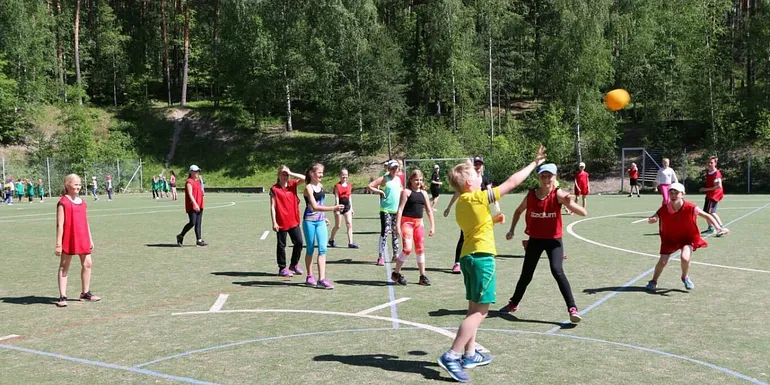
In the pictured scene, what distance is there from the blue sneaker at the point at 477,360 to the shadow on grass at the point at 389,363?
11.3 inches

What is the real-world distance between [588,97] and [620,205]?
22205 millimetres

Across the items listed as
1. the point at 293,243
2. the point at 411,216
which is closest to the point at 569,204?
the point at 411,216

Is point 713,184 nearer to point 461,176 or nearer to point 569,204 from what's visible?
point 569,204

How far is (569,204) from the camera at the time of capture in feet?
24.7

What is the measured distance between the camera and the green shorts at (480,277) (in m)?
6.18

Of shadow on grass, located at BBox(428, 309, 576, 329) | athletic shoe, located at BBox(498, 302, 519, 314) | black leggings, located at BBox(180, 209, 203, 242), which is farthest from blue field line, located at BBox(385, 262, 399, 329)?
black leggings, located at BBox(180, 209, 203, 242)

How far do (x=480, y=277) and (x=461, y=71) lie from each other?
50.3 metres

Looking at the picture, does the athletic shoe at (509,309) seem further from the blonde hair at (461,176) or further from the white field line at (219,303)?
the white field line at (219,303)

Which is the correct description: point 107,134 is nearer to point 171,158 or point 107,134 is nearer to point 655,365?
point 171,158

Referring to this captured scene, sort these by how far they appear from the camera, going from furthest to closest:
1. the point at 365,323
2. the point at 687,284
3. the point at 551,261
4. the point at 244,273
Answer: the point at 244,273, the point at 687,284, the point at 365,323, the point at 551,261

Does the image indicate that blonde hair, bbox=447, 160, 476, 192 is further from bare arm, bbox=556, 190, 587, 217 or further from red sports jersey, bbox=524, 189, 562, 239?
red sports jersey, bbox=524, 189, 562, 239

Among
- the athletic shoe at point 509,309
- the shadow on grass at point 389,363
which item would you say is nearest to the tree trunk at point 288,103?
the athletic shoe at point 509,309

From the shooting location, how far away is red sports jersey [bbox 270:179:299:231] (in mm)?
11391

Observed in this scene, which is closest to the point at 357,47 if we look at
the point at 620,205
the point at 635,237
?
the point at 620,205
